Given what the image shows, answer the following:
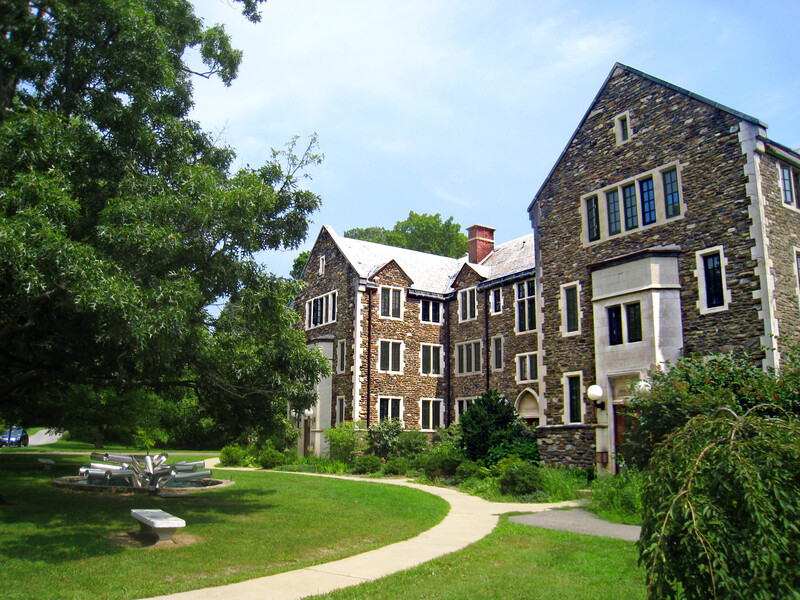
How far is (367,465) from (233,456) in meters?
7.12

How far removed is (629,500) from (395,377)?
63.2 ft

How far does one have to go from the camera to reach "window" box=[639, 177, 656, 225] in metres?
19.4

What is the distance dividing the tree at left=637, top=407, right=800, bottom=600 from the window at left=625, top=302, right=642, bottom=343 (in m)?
13.8

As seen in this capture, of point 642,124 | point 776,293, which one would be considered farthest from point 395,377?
point 776,293

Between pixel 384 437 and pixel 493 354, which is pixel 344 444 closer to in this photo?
pixel 384 437

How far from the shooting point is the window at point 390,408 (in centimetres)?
3187

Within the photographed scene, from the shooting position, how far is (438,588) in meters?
7.71

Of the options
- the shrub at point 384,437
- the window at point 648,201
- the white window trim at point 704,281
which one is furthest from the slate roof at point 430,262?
the white window trim at point 704,281

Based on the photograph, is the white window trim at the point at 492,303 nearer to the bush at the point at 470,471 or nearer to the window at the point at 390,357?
the window at the point at 390,357

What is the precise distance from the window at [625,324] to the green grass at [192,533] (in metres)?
7.15

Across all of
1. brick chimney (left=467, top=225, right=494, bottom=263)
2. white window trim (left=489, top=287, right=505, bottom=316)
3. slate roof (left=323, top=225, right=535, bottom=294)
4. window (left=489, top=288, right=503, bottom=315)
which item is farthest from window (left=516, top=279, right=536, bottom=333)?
brick chimney (left=467, top=225, right=494, bottom=263)

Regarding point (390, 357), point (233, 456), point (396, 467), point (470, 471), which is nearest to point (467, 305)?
point (390, 357)

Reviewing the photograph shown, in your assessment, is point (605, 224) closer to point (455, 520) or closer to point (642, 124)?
point (642, 124)

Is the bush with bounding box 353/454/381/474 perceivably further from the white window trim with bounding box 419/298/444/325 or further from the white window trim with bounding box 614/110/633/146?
the white window trim with bounding box 614/110/633/146
